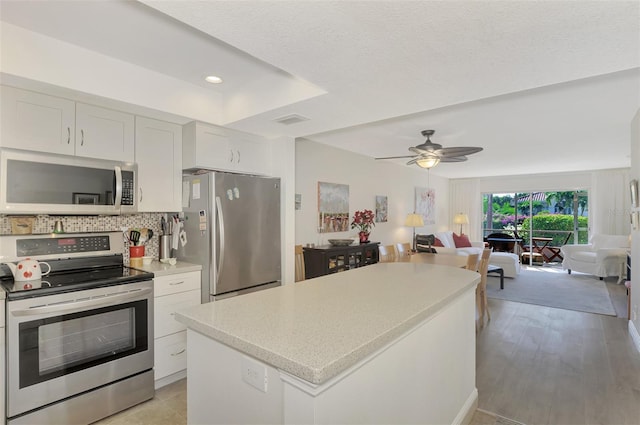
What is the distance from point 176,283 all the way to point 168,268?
143 mm

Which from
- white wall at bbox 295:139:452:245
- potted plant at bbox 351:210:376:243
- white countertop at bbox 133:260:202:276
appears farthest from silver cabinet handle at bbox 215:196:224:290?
potted plant at bbox 351:210:376:243

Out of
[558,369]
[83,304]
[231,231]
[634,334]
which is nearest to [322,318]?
[83,304]

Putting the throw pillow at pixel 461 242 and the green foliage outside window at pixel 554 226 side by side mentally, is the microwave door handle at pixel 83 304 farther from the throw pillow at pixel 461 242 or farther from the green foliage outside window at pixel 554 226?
the green foliage outside window at pixel 554 226

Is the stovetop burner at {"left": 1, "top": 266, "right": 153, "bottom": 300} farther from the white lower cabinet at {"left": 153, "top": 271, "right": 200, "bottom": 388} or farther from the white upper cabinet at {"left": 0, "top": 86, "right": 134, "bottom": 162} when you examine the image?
the white upper cabinet at {"left": 0, "top": 86, "right": 134, "bottom": 162}

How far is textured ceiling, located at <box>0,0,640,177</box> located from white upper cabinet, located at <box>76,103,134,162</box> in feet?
1.50

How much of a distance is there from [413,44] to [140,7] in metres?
1.42

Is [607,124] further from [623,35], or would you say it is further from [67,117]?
[67,117]

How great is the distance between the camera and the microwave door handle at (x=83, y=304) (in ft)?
6.42

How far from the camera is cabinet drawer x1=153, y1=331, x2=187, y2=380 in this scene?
259cm

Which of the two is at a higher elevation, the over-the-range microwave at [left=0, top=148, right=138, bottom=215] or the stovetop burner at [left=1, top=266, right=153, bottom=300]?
the over-the-range microwave at [left=0, top=148, right=138, bottom=215]

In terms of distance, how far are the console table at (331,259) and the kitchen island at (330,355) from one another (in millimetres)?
2033

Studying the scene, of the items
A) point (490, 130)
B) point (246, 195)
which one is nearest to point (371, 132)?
point (490, 130)

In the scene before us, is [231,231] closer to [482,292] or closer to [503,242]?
[482,292]

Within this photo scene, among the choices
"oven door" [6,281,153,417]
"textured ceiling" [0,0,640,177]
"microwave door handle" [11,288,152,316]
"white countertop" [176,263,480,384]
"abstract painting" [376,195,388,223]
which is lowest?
"oven door" [6,281,153,417]
